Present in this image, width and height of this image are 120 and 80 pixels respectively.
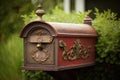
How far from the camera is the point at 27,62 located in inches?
184

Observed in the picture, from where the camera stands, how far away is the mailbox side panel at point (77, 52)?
14.8 feet

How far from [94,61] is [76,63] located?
1.57ft

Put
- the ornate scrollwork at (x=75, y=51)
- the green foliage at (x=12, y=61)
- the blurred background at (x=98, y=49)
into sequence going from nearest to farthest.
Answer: the ornate scrollwork at (x=75, y=51)
the blurred background at (x=98, y=49)
the green foliage at (x=12, y=61)

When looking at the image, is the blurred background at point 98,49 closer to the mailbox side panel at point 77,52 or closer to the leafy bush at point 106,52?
the leafy bush at point 106,52

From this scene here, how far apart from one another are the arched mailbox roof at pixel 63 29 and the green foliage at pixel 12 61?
173cm

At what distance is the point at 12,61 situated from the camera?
6.50 metres

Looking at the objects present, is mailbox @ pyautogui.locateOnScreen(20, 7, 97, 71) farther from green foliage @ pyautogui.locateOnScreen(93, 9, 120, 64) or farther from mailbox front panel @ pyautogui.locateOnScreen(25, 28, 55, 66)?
green foliage @ pyautogui.locateOnScreen(93, 9, 120, 64)

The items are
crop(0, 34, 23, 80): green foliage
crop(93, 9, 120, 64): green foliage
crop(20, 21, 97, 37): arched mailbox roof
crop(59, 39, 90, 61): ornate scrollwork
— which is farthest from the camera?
crop(0, 34, 23, 80): green foliage

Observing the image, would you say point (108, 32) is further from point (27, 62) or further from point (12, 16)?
point (12, 16)

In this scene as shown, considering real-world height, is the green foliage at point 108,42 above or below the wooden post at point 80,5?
below

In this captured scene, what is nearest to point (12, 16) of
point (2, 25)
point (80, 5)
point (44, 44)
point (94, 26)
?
point (2, 25)

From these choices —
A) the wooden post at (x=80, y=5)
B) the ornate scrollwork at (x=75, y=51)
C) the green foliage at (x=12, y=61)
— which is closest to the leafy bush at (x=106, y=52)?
the ornate scrollwork at (x=75, y=51)

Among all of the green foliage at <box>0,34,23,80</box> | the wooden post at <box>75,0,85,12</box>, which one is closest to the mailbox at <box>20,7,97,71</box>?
the green foliage at <box>0,34,23,80</box>

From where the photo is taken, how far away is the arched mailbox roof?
438 centimetres
